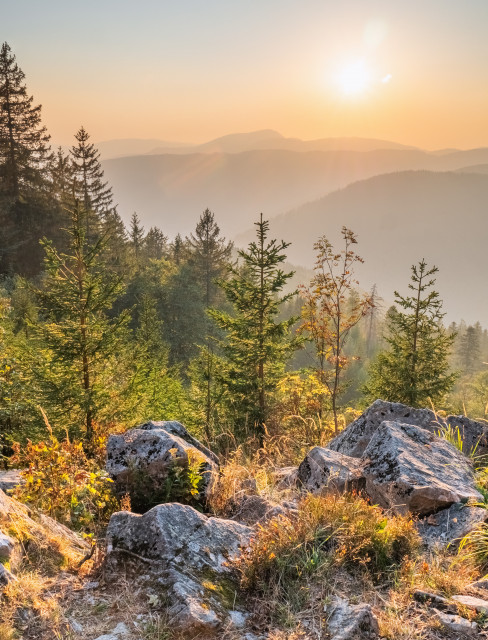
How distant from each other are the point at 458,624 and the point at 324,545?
39.6 inches

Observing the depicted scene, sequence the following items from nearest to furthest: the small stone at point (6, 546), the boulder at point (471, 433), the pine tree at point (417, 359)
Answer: the small stone at point (6, 546) < the boulder at point (471, 433) < the pine tree at point (417, 359)

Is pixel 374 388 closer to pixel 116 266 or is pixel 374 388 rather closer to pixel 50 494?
pixel 50 494

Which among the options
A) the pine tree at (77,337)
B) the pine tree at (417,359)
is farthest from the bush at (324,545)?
the pine tree at (417,359)

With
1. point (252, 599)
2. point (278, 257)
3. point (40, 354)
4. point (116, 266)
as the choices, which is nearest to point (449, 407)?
point (278, 257)

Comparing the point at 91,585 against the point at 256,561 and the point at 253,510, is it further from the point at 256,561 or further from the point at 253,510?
the point at 253,510

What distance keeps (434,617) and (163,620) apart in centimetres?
179

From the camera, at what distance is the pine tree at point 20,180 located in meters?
36.8

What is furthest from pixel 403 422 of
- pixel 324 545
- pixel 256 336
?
pixel 256 336

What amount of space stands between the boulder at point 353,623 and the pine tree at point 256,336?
28.4 ft

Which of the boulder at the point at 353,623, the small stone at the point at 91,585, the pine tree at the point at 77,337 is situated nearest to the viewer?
the boulder at the point at 353,623

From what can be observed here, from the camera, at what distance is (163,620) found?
2.68m

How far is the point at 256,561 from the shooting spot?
3.15 metres

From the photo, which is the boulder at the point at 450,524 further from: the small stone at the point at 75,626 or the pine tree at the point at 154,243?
the pine tree at the point at 154,243

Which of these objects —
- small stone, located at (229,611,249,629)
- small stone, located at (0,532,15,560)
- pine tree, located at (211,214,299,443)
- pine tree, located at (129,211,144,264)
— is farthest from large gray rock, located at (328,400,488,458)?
pine tree, located at (129,211,144,264)
